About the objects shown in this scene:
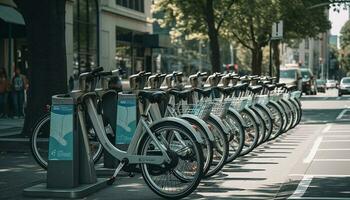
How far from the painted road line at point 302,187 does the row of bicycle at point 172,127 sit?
104 cm

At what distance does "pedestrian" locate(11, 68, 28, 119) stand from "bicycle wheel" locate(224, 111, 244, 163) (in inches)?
479

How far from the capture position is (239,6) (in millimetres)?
31281

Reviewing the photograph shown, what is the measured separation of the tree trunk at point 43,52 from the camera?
1288cm

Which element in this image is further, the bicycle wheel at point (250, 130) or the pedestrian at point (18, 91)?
the pedestrian at point (18, 91)

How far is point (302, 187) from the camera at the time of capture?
8.18 meters

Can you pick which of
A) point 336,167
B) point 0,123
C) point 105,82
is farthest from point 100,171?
point 0,123

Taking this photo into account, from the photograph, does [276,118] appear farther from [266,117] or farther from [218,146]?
[218,146]

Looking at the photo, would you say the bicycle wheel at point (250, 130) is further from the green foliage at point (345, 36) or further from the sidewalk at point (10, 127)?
the green foliage at point (345, 36)

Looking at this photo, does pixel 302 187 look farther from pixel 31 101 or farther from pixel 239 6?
pixel 239 6

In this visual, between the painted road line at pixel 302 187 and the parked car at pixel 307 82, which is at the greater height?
the parked car at pixel 307 82

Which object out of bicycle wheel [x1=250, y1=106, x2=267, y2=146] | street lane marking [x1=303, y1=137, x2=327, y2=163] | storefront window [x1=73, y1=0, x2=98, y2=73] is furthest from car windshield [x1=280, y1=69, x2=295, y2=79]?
bicycle wheel [x1=250, y1=106, x2=267, y2=146]

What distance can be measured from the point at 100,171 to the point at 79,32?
21.9 metres

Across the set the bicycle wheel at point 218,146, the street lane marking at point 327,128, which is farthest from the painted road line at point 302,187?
the street lane marking at point 327,128

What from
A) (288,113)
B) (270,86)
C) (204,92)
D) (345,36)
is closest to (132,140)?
(204,92)
